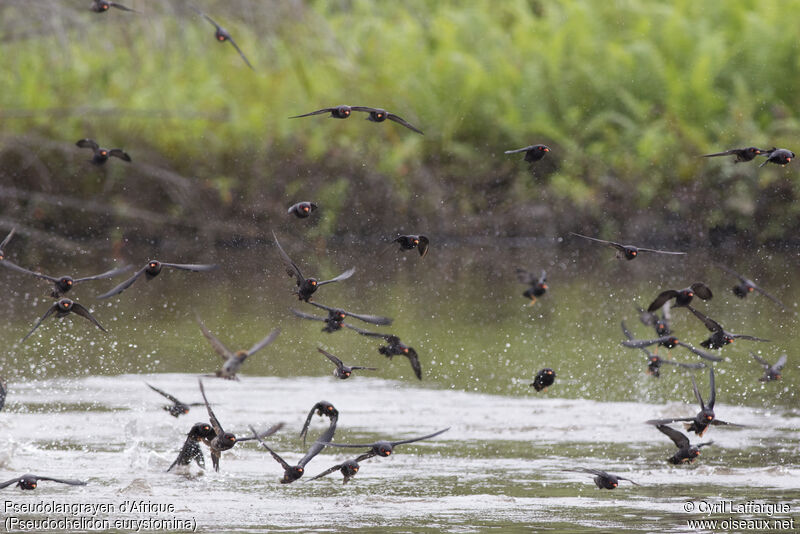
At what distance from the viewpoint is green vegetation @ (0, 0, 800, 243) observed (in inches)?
920

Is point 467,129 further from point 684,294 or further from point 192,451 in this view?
point 192,451

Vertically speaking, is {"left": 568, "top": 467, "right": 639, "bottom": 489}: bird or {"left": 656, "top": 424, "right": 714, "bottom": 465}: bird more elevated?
{"left": 656, "top": 424, "right": 714, "bottom": 465}: bird

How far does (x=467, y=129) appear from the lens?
25188mm

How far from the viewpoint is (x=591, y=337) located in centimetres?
1346

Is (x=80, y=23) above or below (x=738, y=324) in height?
above

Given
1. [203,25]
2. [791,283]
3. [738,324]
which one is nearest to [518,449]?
[738,324]

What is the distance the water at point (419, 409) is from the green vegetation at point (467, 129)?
19.1 ft

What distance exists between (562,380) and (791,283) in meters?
6.98

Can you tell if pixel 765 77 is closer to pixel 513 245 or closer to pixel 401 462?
pixel 513 245

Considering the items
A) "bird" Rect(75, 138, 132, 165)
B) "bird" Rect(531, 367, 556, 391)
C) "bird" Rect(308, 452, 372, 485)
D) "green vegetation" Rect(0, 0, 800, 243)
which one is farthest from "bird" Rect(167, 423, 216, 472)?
"green vegetation" Rect(0, 0, 800, 243)

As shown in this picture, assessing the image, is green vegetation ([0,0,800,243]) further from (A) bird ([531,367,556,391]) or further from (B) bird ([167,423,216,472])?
(A) bird ([531,367,556,391])

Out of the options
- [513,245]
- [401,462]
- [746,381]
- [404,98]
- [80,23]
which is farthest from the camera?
[404,98]

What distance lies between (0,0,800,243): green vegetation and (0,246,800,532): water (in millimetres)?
5813

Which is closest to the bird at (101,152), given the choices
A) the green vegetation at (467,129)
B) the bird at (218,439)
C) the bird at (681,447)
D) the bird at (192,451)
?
the bird at (192,451)
